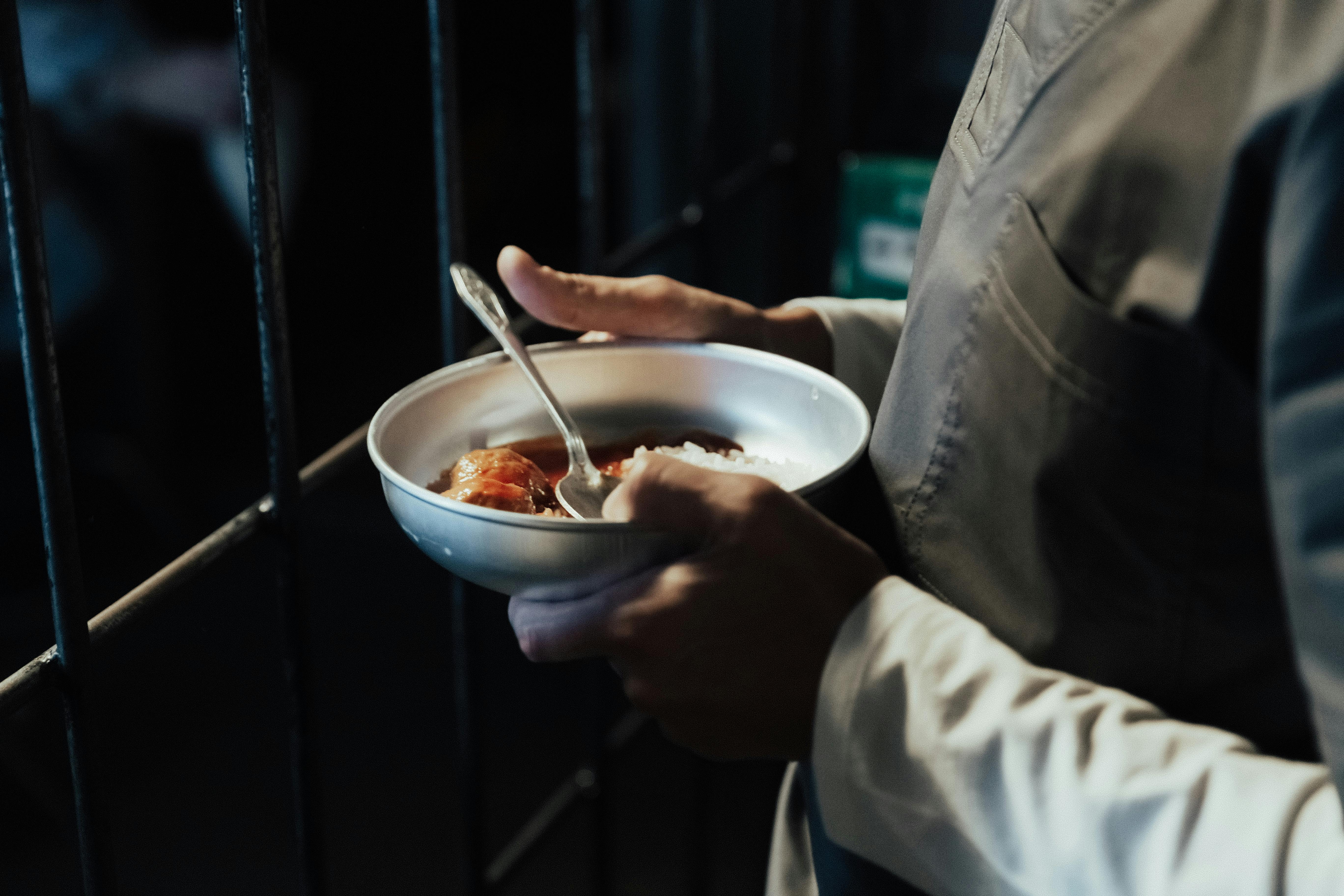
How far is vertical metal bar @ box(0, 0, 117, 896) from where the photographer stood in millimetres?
650

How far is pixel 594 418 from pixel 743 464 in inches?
5.7

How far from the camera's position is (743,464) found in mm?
831

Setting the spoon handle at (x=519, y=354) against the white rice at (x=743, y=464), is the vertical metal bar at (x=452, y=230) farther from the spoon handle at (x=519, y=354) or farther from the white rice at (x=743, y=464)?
the white rice at (x=743, y=464)

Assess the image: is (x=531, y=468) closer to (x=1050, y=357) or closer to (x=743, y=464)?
(x=743, y=464)

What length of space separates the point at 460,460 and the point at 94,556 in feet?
6.36

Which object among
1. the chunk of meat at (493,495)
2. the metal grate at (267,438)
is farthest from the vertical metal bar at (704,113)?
the chunk of meat at (493,495)

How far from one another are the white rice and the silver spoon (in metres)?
0.03

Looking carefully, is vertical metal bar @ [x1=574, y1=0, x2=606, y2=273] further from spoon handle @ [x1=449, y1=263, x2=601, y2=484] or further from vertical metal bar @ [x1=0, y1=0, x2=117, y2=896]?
vertical metal bar @ [x1=0, y1=0, x2=117, y2=896]

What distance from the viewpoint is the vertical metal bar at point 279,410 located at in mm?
817

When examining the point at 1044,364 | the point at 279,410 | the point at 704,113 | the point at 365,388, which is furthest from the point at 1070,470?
the point at 365,388

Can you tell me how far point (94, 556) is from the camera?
244 cm

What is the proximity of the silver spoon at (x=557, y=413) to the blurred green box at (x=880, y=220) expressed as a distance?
103 centimetres

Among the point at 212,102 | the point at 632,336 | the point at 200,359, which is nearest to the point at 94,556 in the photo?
the point at 200,359

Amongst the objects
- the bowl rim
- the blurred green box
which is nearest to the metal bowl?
the bowl rim
